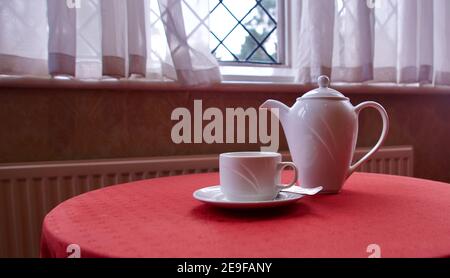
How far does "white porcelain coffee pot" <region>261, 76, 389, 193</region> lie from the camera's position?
63 centimetres

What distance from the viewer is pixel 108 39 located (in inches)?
45.3

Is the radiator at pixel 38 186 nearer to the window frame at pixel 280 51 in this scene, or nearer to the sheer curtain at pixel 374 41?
the window frame at pixel 280 51

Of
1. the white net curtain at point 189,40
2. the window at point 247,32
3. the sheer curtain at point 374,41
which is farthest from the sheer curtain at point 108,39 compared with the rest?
the sheer curtain at point 374,41

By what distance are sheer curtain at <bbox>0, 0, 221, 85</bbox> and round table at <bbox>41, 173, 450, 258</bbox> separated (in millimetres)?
616

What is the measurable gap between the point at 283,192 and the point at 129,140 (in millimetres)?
810

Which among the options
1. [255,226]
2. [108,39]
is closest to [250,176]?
[255,226]

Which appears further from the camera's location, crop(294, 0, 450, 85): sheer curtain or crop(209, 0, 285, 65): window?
crop(209, 0, 285, 65): window

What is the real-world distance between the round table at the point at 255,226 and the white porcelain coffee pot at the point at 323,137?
0.04 m

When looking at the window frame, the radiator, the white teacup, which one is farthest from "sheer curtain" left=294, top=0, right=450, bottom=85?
the white teacup

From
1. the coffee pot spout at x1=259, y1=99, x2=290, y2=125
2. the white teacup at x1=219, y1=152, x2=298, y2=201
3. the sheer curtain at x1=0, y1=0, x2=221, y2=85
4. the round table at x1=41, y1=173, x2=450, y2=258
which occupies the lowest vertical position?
the round table at x1=41, y1=173, x2=450, y2=258

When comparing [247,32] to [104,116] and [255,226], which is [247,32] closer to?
[104,116]

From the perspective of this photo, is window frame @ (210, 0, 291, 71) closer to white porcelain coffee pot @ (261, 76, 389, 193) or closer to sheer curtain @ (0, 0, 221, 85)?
sheer curtain @ (0, 0, 221, 85)

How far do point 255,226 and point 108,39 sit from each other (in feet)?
2.95
